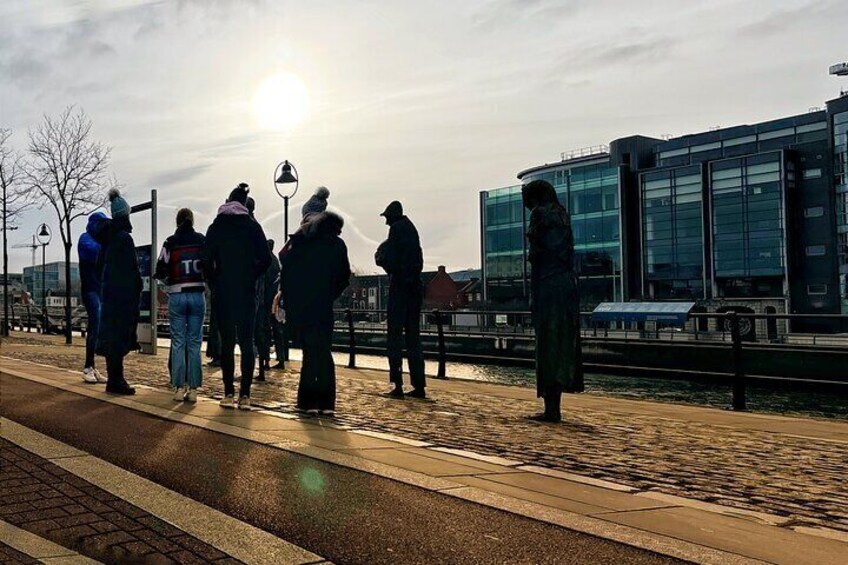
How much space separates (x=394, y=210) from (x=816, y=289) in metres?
63.2

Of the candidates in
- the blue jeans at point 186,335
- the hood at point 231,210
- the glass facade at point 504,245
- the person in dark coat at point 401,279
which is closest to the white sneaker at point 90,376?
the blue jeans at point 186,335

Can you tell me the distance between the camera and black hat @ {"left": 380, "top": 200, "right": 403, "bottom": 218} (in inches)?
358

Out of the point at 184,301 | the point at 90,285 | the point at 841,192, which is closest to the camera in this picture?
the point at 184,301

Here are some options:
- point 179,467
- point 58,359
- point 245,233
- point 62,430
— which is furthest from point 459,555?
point 58,359

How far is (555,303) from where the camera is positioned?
23.5 ft

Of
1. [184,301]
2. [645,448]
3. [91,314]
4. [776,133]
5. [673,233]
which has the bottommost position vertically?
[645,448]

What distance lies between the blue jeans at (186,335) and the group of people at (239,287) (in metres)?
0.01

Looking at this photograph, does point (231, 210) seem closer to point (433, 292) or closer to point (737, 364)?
point (737, 364)

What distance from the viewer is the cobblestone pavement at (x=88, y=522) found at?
3.11m

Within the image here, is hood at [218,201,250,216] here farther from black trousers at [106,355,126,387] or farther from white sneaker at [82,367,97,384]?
Answer: white sneaker at [82,367,97,384]

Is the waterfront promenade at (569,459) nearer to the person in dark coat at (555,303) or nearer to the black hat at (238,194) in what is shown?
the person in dark coat at (555,303)

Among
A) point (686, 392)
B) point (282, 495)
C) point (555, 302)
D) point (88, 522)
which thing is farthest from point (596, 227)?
point (88, 522)

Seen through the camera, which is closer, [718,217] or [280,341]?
[280,341]

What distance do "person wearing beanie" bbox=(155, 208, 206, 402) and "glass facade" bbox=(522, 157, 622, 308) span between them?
66356mm
